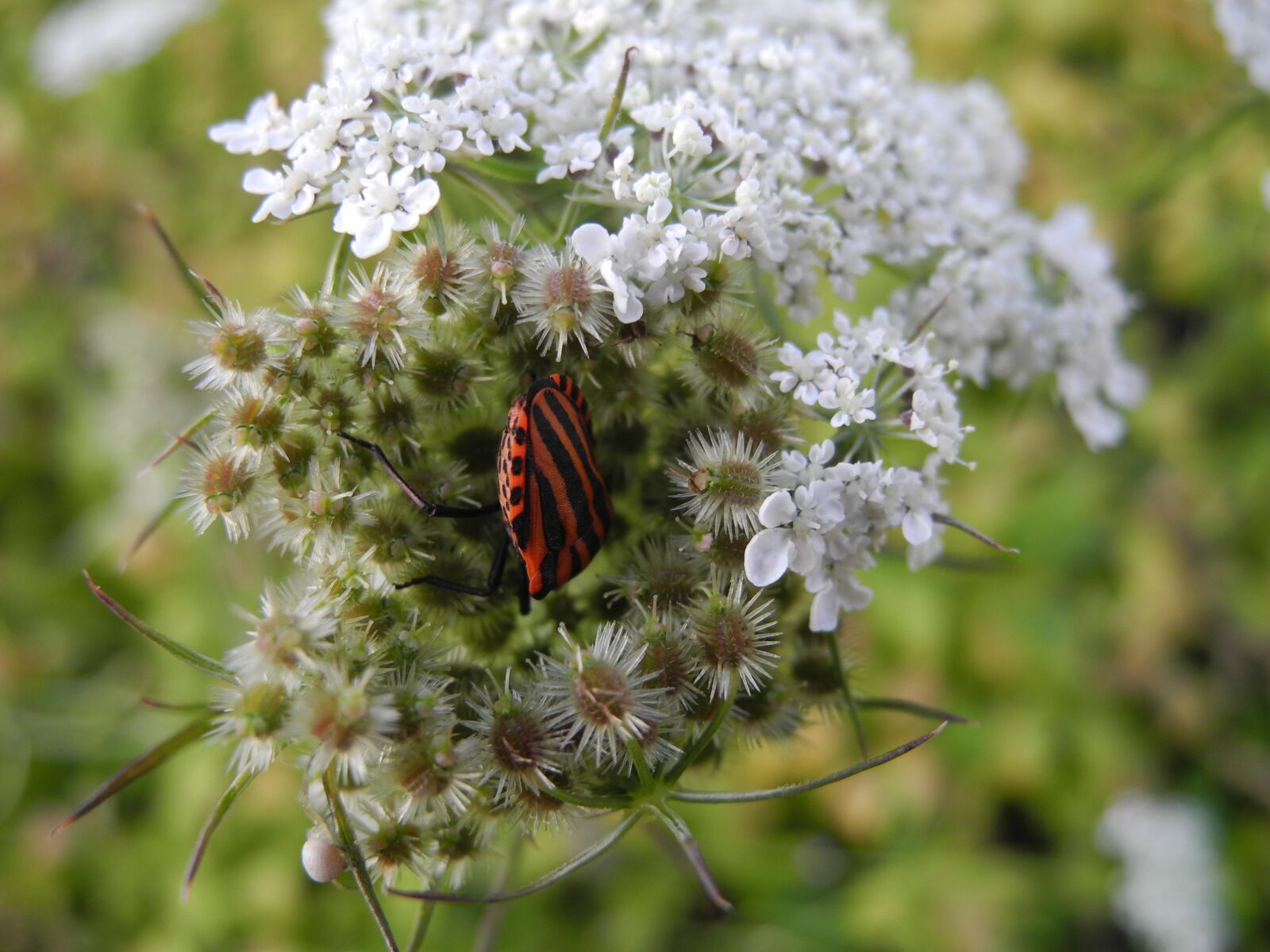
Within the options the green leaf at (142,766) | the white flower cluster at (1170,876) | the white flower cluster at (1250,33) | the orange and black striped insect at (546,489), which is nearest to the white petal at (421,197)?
the orange and black striped insect at (546,489)

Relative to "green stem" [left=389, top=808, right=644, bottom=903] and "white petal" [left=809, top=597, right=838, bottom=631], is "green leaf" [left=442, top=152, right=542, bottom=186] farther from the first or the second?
"green stem" [left=389, top=808, right=644, bottom=903]

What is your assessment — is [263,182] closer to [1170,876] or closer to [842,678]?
[842,678]

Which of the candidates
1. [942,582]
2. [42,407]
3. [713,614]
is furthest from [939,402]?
[42,407]

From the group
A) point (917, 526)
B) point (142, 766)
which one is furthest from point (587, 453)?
point (142, 766)

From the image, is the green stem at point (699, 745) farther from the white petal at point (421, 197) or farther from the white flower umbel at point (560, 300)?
the white petal at point (421, 197)

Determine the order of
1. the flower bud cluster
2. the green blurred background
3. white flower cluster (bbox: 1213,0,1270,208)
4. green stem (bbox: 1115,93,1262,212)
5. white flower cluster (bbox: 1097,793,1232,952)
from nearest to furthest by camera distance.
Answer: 1. the flower bud cluster
2. white flower cluster (bbox: 1213,0,1270,208)
3. green stem (bbox: 1115,93,1262,212)
4. white flower cluster (bbox: 1097,793,1232,952)
5. the green blurred background

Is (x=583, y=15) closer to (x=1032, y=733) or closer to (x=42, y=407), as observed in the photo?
(x=1032, y=733)

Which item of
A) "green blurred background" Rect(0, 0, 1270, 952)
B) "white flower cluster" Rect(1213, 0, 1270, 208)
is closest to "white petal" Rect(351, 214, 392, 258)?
"white flower cluster" Rect(1213, 0, 1270, 208)

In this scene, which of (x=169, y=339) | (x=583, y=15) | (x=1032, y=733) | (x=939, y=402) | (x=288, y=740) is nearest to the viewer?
(x=288, y=740)
